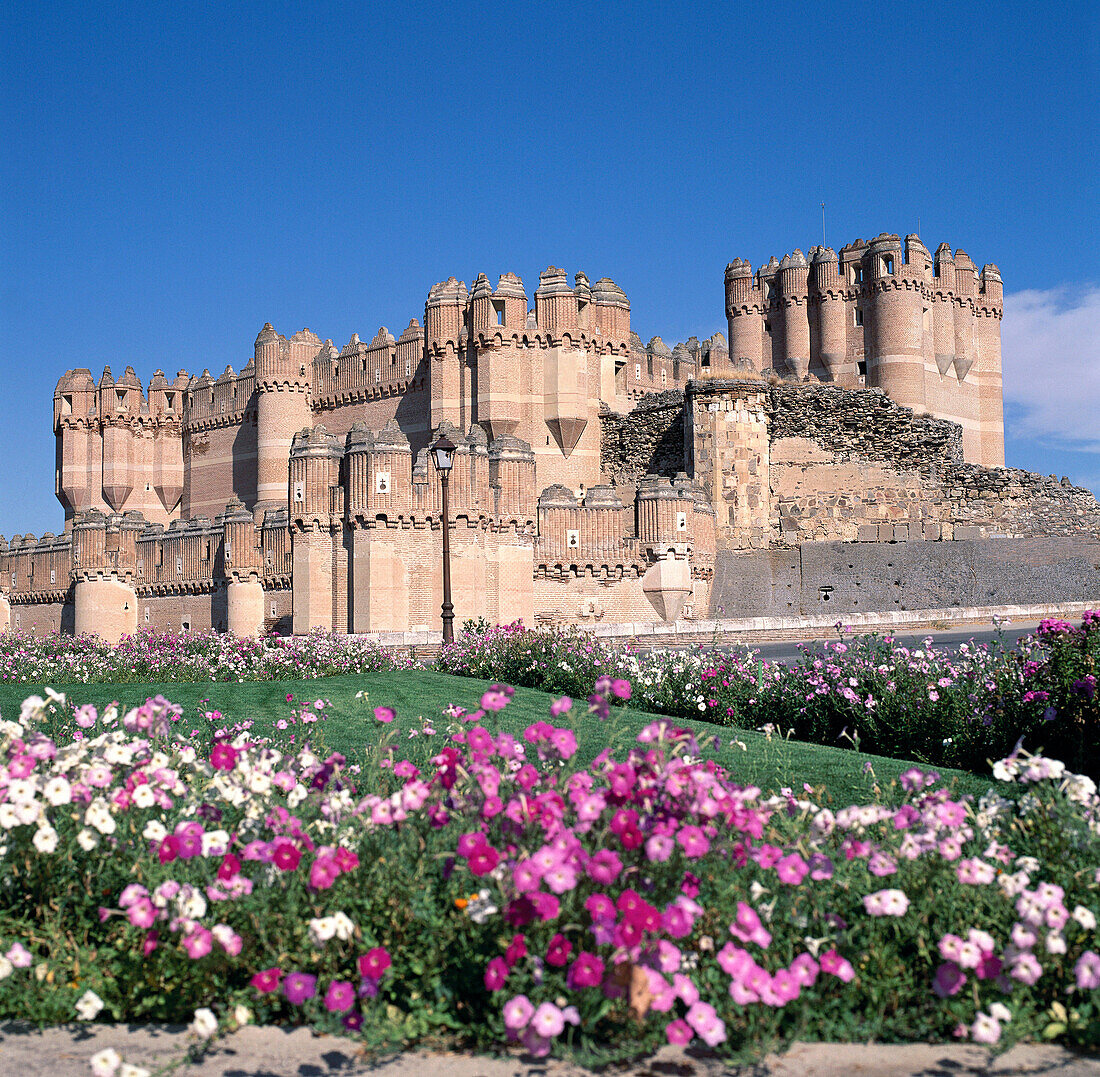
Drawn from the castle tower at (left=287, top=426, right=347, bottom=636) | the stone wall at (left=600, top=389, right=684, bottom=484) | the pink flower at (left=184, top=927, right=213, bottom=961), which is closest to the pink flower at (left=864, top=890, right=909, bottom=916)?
the pink flower at (left=184, top=927, right=213, bottom=961)

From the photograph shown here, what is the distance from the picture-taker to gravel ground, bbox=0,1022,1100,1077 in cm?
351

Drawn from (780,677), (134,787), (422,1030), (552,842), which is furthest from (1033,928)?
(780,677)

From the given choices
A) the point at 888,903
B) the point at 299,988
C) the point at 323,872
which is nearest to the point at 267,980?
the point at 299,988

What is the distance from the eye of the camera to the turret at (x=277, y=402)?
151ft

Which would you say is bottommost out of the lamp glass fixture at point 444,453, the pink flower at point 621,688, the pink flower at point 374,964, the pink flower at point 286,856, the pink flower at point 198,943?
the pink flower at point 374,964

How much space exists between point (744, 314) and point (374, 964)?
49.0 m

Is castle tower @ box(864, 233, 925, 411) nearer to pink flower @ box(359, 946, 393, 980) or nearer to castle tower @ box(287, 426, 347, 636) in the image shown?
castle tower @ box(287, 426, 347, 636)

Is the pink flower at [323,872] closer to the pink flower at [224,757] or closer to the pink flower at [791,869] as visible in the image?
the pink flower at [224,757]

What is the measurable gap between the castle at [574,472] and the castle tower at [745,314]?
0.13 m

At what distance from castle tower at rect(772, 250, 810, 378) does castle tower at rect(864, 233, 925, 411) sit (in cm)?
323

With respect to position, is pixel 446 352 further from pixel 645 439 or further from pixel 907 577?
pixel 907 577

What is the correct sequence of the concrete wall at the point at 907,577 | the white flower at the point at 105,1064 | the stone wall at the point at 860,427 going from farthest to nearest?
1. the stone wall at the point at 860,427
2. the concrete wall at the point at 907,577
3. the white flower at the point at 105,1064

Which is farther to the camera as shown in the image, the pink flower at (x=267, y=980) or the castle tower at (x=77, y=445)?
the castle tower at (x=77, y=445)

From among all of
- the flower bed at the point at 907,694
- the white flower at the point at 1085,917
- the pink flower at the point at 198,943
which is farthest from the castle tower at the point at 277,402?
the white flower at the point at 1085,917
